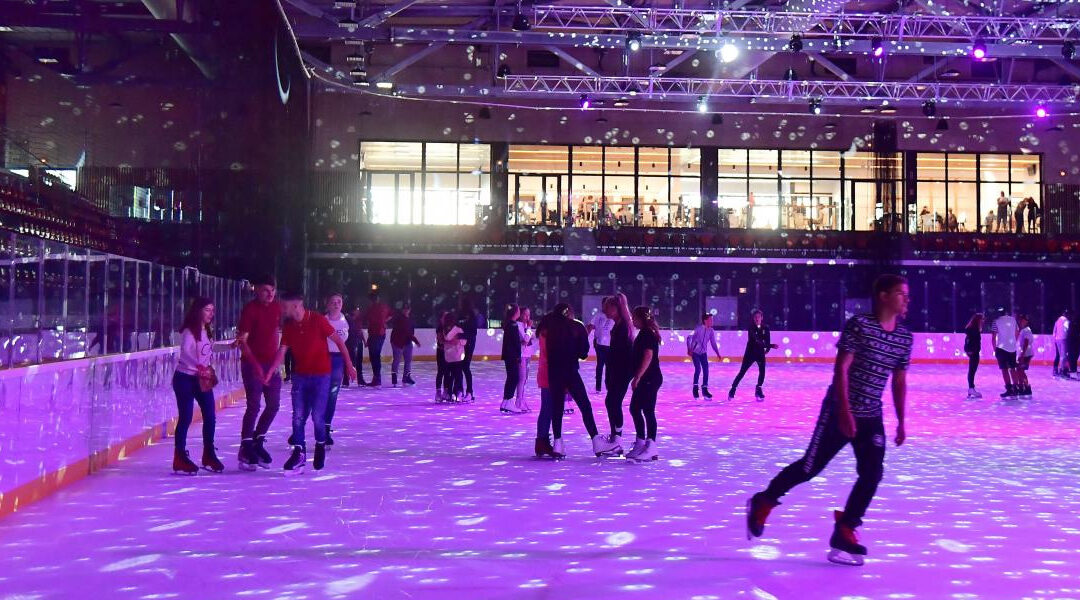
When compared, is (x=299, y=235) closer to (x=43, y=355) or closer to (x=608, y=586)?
(x=43, y=355)

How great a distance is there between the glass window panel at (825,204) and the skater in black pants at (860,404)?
29.2 meters

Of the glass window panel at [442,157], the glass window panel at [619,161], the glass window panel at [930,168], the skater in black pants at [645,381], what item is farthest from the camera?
the glass window panel at [930,168]

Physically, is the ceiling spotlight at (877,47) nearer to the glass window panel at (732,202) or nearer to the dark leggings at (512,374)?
the dark leggings at (512,374)

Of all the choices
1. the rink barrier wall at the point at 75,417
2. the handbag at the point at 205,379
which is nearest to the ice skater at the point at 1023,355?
the rink barrier wall at the point at 75,417

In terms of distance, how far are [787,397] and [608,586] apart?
12.8 meters

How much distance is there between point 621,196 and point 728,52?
1087 centimetres

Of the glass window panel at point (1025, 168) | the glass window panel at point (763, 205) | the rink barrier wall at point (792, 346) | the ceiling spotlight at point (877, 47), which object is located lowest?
the rink barrier wall at point (792, 346)

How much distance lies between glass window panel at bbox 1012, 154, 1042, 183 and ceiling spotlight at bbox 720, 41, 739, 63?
13867mm

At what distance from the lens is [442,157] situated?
33.3m

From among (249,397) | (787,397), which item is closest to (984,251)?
(787,397)

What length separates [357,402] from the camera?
15.3 m

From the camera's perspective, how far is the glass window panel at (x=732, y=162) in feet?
112

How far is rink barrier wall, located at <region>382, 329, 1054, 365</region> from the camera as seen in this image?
30.6 metres

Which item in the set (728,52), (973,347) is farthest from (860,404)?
(728,52)
